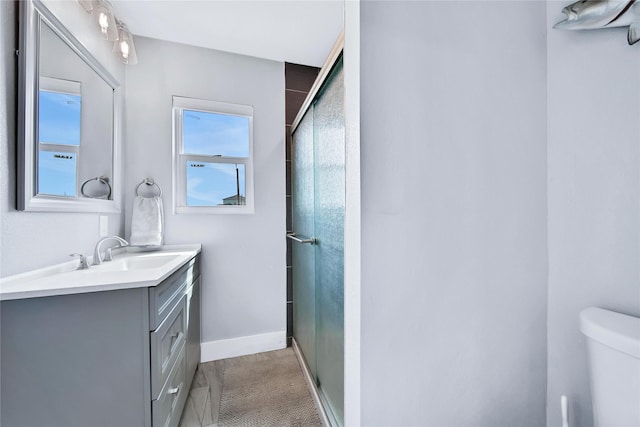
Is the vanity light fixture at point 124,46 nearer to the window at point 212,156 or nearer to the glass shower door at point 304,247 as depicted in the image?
the window at point 212,156

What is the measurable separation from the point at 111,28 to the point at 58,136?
30.0 inches

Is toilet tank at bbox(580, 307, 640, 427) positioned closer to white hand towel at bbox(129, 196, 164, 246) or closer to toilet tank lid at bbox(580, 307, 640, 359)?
toilet tank lid at bbox(580, 307, 640, 359)

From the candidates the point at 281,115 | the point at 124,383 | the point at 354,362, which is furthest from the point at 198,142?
the point at 354,362

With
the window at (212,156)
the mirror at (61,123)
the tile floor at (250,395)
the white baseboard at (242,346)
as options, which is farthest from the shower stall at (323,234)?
the mirror at (61,123)

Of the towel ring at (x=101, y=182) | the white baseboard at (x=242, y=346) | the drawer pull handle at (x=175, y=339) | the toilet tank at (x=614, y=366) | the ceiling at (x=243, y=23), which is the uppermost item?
the ceiling at (x=243, y=23)

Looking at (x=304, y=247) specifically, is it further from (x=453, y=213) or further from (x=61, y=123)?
(x=61, y=123)

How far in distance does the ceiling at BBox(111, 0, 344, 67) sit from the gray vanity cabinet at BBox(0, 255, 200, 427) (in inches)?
66.9

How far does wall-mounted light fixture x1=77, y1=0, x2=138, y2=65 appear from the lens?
137 cm

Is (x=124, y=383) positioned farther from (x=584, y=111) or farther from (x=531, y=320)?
(x=584, y=111)

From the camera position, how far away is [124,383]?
90cm

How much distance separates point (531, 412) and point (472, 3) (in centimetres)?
140

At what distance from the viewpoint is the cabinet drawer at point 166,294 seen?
938 mm

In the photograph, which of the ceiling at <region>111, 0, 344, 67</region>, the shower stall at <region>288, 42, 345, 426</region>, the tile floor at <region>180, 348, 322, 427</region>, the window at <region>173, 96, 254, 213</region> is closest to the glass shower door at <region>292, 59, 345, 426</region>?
the shower stall at <region>288, 42, 345, 426</region>

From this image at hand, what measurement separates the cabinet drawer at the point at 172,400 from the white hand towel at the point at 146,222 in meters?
0.81
